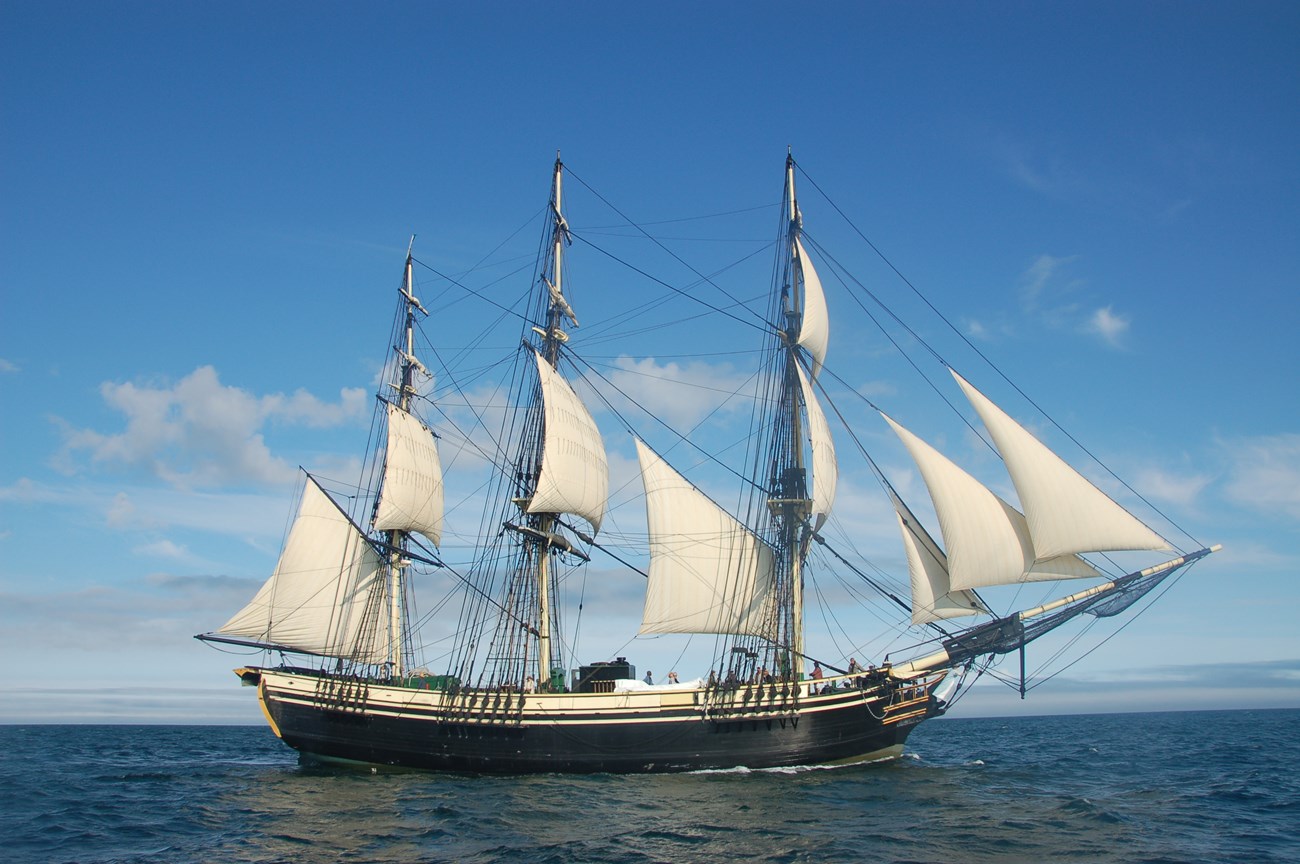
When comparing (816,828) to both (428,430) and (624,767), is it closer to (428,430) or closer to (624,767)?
(624,767)

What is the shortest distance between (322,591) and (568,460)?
61.1 ft

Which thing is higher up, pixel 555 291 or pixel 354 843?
pixel 555 291

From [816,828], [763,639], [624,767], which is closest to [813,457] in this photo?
[763,639]

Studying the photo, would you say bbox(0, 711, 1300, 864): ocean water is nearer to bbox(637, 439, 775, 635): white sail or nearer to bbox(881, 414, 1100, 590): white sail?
bbox(881, 414, 1100, 590): white sail

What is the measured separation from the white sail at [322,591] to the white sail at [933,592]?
32661mm

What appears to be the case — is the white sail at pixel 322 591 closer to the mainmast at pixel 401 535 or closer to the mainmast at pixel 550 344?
the mainmast at pixel 401 535

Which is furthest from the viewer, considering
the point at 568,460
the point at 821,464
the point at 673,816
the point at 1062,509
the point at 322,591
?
the point at 322,591

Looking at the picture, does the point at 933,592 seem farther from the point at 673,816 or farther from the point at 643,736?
the point at 673,816

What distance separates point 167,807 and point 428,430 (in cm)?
3258

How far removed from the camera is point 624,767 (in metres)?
43.2

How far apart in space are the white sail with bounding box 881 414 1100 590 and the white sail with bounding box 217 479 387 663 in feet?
114

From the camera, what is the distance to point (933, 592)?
145 ft

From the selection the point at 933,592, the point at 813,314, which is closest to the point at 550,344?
the point at 813,314

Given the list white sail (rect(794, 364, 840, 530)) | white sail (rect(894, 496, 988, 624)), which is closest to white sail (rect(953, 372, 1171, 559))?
white sail (rect(894, 496, 988, 624))
